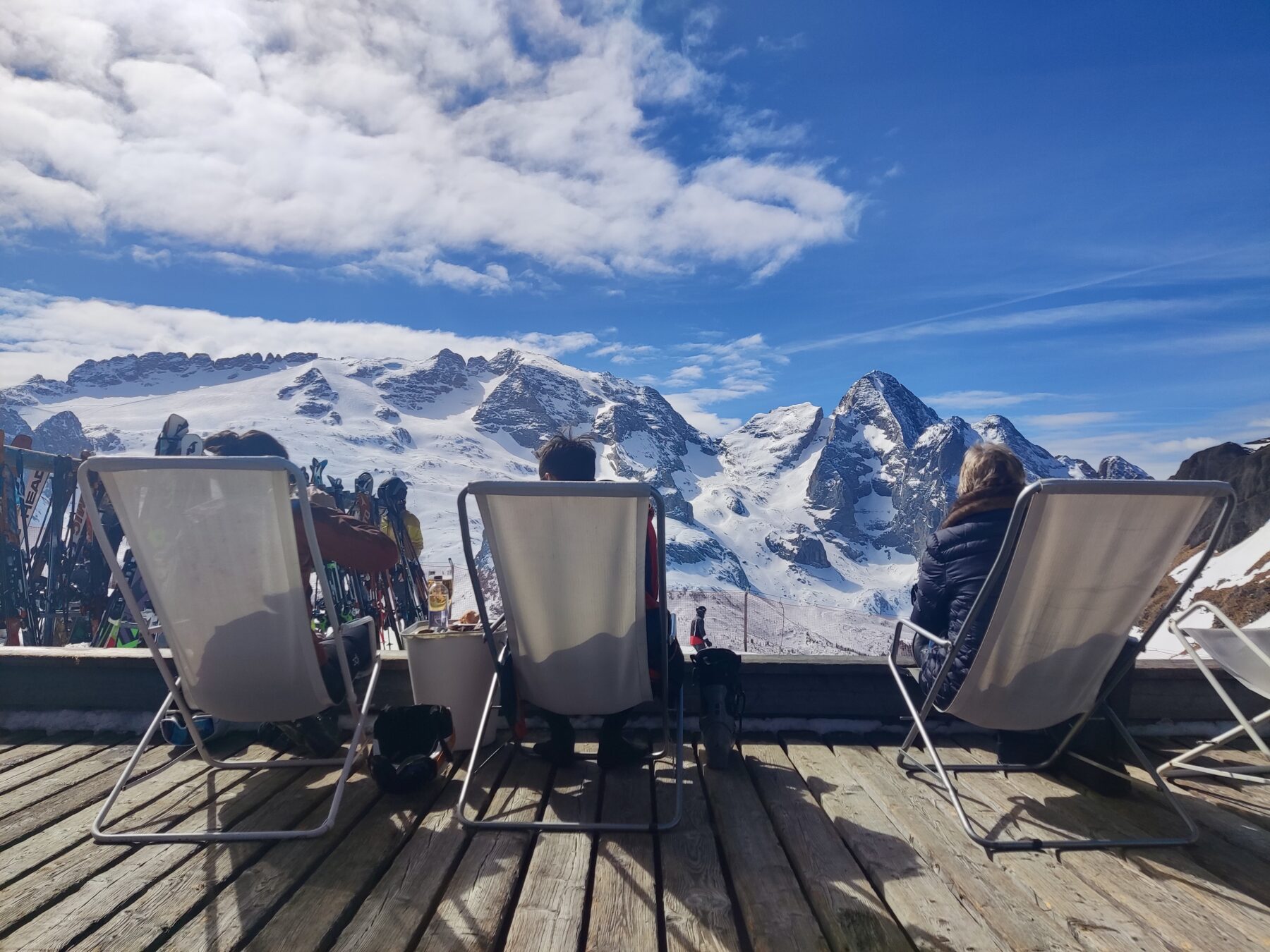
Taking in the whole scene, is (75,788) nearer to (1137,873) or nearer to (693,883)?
(693,883)

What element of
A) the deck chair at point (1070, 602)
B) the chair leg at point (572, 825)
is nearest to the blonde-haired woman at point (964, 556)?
the deck chair at point (1070, 602)

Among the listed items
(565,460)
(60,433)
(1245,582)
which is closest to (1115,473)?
(565,460)

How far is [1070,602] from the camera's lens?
8.33 feet

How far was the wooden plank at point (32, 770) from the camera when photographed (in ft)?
8.53

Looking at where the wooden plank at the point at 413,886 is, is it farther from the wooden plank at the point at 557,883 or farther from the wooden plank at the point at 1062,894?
the wooden plank at the point at 1062,894

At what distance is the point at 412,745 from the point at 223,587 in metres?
0.92

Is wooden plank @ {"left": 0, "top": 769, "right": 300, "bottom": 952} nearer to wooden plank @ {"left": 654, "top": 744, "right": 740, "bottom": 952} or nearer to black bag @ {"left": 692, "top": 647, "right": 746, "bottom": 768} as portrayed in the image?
wooden plank @ {"left": 654, "top": 744, "right": 740, "bottom": 952}

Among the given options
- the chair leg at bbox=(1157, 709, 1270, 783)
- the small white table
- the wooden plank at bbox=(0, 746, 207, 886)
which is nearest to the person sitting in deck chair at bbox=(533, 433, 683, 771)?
the small white table

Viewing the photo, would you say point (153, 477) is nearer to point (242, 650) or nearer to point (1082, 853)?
point (242, 650)

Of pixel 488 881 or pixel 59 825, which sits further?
pixel 59 825

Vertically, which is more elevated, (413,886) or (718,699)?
(718,699)

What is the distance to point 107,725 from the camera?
3406 millimetres

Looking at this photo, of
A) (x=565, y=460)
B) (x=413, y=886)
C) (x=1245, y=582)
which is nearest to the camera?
(x=413, y=886)

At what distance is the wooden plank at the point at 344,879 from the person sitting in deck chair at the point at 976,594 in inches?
78.6
